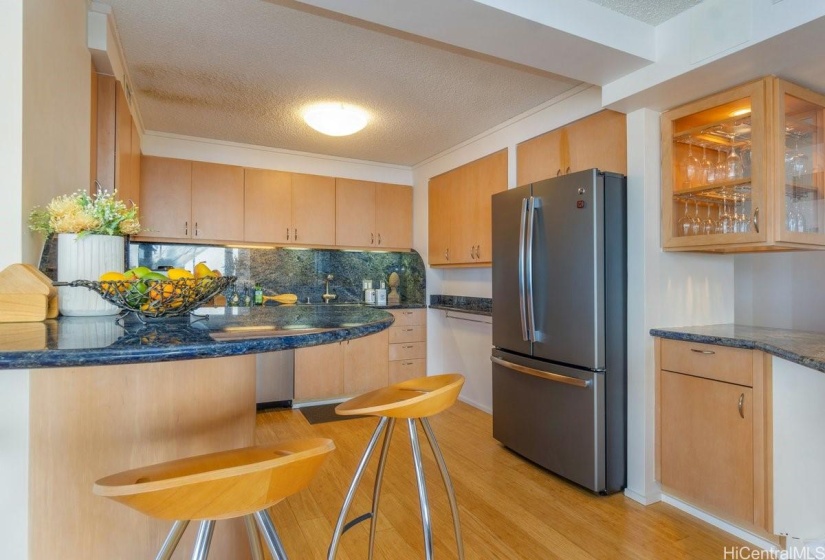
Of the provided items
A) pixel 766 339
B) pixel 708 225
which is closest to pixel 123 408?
pixel 766 339

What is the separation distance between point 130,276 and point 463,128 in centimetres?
310

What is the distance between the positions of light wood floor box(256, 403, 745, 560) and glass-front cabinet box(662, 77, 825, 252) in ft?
4.49

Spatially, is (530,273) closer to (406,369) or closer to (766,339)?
(766,339)

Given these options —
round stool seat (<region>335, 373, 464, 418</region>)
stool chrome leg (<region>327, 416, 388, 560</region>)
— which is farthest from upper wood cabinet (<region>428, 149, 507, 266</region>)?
stool chrome leg (<region>327, 416, 388, 560</region>)

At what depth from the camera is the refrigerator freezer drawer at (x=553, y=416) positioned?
2338 mm

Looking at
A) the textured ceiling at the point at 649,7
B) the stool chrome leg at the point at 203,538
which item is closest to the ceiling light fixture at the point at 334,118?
the textured ceiling at the point at 649,7

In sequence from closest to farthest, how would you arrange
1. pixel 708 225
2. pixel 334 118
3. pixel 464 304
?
pixel 708 225 → pixel 334 118 → pixel 464 304

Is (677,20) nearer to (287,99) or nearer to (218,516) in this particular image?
(287,99)

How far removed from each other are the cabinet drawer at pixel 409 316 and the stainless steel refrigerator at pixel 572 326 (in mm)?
1770

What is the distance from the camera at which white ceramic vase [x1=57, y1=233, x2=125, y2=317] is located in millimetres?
1179

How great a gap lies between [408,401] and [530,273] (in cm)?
161

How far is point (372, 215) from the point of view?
4.66 m

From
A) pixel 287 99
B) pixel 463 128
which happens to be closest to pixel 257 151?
pixel 287 99

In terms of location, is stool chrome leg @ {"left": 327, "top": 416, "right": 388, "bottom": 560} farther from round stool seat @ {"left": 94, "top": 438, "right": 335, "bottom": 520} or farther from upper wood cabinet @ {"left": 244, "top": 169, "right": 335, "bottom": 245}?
upper wood cabinet @ {"left": 244, "top": 169, "right": 335, "bottom": 245}
